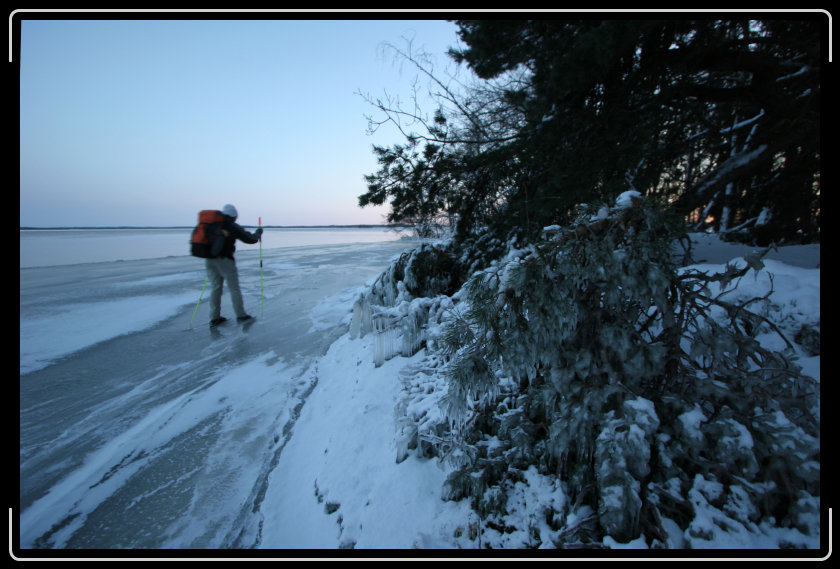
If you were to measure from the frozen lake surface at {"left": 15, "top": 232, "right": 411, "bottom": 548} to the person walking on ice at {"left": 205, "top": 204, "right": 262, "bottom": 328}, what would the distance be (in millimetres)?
336

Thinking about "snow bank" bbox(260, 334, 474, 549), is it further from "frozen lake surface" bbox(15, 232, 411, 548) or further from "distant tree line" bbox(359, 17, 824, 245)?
"distant tree line" bbox(359, 17, 824, 245)

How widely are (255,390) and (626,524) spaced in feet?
12.8

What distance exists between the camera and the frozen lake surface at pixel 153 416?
7.39 feet

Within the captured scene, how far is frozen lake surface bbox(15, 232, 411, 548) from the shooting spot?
2254 mm

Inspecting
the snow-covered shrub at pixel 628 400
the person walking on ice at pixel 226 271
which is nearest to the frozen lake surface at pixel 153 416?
the person walking on ice at pixel 226 271

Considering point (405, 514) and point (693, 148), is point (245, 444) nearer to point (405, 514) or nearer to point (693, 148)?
point (405, 514)

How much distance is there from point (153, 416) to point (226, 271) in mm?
3613

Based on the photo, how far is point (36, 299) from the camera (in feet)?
25.0

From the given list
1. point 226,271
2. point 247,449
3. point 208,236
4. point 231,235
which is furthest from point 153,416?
point 231,235

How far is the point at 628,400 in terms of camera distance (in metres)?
1.50

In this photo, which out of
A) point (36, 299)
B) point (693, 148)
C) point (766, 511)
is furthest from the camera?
point (36, 299)

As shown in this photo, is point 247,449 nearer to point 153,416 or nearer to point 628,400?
point 153,416
